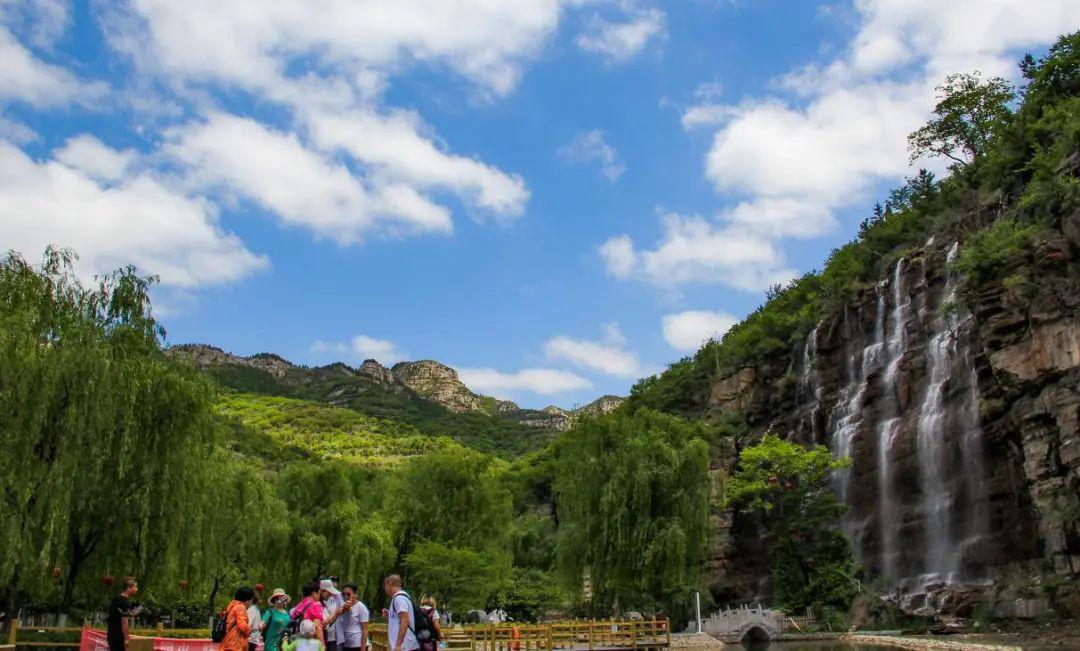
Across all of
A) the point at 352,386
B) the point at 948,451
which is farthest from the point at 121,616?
the point at 352,386

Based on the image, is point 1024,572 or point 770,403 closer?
point 1024,572

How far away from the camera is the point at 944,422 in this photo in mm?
39062

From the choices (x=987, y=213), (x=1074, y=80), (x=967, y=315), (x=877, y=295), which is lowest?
(x=967, y=315)

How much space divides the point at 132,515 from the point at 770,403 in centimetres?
4491

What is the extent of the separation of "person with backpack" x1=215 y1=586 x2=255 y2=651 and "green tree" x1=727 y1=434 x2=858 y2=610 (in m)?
33.8

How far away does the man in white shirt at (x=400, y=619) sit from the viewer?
9242 millimetres

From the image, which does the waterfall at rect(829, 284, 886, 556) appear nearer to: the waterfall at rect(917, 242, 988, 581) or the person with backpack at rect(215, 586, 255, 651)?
→ the waterfall at rect(917, 242, 988, 581)

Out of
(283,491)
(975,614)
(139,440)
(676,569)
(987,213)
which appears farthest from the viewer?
(987,213)

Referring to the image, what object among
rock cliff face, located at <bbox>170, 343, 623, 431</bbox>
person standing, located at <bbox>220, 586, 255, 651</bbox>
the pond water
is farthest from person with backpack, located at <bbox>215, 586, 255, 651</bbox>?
rock cliff face, located at <bbox>170, 343, 623, 431</bbox>

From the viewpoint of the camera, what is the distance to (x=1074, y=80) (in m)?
48.4

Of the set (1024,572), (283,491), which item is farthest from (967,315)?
(283,491)

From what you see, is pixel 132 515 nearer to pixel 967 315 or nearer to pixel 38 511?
pixel 38 511

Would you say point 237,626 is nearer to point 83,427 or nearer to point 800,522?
point 83,427

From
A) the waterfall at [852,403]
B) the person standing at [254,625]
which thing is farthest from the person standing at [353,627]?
the waterfall at [852,403]
